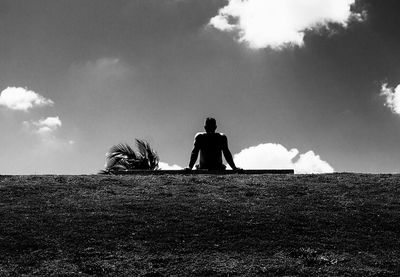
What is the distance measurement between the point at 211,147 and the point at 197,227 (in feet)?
26.0

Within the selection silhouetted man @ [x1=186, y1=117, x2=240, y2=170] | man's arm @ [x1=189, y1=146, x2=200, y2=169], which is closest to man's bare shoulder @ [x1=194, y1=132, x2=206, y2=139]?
silhouetted man @ [x1=186, y1=117, x2=240, y2=170]

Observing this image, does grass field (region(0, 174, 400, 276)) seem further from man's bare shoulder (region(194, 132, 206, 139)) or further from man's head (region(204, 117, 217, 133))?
man's head (region(204, 117, 217, 133))

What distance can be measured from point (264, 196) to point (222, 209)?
1.80 m

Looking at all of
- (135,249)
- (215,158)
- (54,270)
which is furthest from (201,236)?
(215,158)

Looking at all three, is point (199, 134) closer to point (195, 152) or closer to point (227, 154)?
point (195, 152)

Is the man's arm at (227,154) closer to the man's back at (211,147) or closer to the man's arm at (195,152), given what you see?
the man's back at (211,147)

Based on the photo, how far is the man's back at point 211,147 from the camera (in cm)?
1880

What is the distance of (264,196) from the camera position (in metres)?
13.8

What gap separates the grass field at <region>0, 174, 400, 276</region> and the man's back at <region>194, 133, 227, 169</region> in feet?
10.3

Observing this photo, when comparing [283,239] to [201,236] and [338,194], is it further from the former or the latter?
[338,194]

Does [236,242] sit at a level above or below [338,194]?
below

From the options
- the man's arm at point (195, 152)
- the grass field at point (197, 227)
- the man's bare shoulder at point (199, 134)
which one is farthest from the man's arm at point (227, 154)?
the grass field at point (197, 227)

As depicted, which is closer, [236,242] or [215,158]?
[236,242]

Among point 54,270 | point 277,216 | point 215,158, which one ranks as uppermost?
point 215,158
